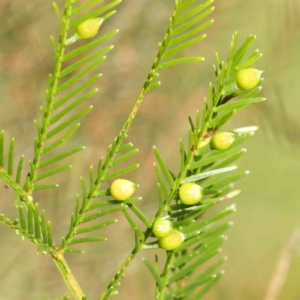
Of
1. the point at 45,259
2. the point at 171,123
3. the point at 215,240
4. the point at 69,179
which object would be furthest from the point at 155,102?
the point at 215,240

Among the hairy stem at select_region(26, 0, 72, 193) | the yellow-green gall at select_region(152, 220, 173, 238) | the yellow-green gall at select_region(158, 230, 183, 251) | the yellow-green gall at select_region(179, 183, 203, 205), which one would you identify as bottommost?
the yellow-green gall at select_region(158, 230, 183, 251)

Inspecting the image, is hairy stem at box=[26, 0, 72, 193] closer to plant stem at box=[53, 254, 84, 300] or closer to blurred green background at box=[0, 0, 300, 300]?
plant stem at box=[53, 254, 84, 300]

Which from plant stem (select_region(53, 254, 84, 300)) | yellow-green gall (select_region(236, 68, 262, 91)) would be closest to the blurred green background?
plant stem (select_region(53, 254, 84, 300))

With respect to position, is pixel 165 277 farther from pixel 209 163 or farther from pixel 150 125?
pixel 150 125

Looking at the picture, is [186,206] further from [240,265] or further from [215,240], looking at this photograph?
[240,265]

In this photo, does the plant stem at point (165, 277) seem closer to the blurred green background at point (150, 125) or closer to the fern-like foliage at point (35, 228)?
the fern-like foliage at point (35, 228)

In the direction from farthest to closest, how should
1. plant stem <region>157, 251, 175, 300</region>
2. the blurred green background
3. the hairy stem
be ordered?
the blurred green background → plant stem <region>157, 251, 175, 300</region> → the hairy stem
